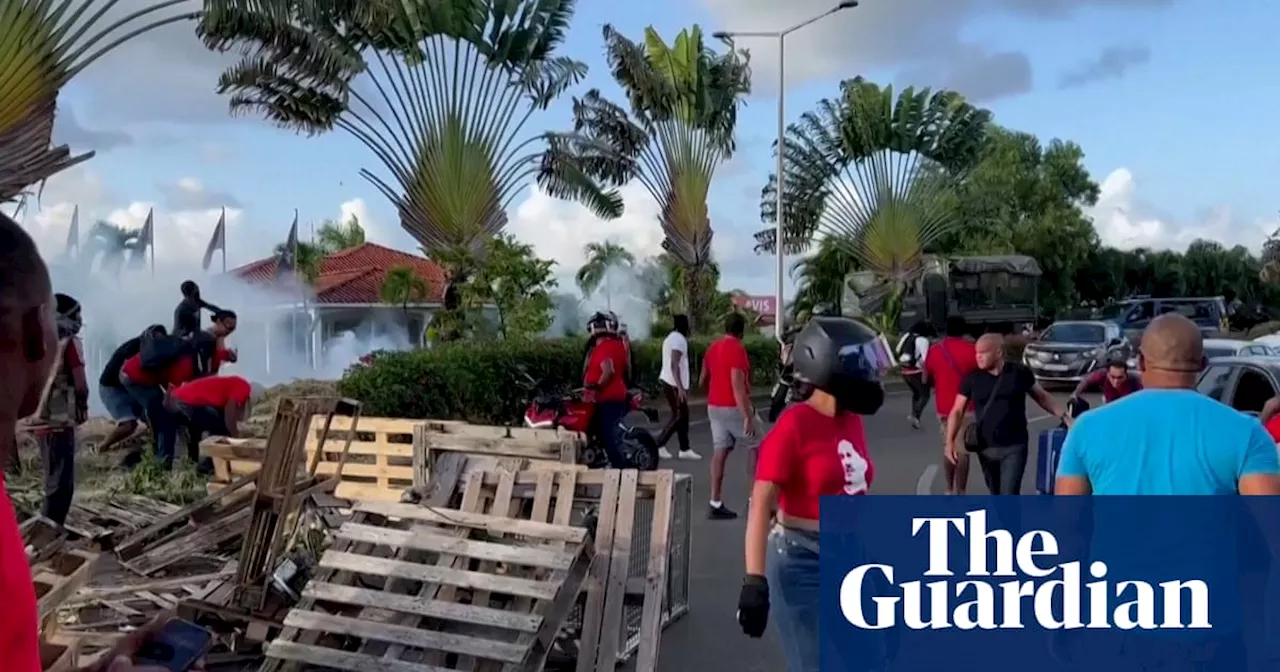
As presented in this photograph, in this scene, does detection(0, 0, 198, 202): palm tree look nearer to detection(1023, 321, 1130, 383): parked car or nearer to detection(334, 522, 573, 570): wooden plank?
detection(334, 522, 573, 570): wooden plank

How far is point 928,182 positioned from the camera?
37.8m

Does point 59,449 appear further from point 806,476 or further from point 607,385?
point 806,476

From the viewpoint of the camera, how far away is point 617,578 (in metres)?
5.80

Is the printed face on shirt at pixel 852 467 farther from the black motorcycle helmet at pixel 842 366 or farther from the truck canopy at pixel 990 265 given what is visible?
the truck canopy at pixel 990 265

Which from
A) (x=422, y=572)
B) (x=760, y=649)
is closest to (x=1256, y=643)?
(x=760, y=649)

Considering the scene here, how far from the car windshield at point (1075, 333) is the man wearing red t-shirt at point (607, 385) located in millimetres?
17935

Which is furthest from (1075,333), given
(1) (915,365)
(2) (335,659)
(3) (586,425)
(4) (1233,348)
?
(2) (335,659)

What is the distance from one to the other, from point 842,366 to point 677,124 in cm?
2291

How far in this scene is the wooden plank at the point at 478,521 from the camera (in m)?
5.79

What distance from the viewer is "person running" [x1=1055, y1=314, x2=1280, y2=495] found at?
4.11 m

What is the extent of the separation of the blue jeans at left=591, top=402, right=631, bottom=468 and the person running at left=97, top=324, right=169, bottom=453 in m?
3.80

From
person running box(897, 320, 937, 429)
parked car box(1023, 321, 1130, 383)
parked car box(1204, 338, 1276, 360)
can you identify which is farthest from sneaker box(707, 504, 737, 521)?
parked car box(1023, 321, 1130, 383)

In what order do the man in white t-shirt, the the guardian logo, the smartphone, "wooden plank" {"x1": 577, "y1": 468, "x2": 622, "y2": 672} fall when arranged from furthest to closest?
the man in white t-shirt < "wooden plank" {"x1": 577, "y1": 468, "x2": 622, "y2": 672} < the the guardian logo < the smartphone

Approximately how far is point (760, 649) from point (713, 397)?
4.04 m
